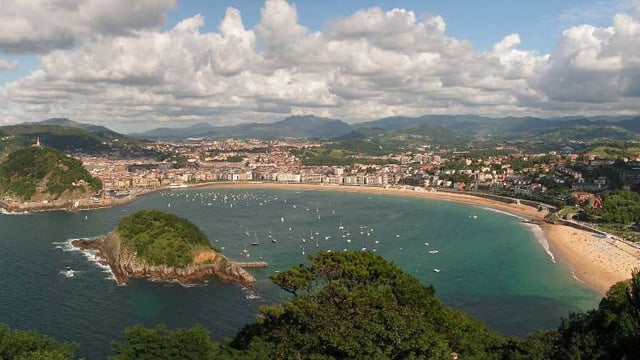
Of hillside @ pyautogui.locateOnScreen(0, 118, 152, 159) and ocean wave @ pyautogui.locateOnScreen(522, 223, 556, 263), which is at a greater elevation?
hillside @ pyautogui.locateOnScreen(0, 118, 152, 159)

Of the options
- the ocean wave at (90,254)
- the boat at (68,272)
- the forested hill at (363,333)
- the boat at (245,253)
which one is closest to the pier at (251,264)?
the boat at (245,253)

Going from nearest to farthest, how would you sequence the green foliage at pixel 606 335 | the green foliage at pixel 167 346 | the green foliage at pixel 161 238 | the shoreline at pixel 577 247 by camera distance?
the green foliage at pixel 167 346 → the green foliage at pixel 606 335 → the green foliage at pixel 161 238 → the shoreline at pixel 577 247

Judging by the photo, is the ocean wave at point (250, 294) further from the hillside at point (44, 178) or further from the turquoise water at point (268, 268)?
the hillside at point (44, 178)

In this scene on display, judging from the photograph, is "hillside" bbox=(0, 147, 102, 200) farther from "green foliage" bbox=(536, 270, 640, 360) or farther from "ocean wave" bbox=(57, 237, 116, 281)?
"green foliage" bbox=(536, 270, 640, 360)

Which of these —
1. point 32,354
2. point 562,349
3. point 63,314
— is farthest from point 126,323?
point 562,349

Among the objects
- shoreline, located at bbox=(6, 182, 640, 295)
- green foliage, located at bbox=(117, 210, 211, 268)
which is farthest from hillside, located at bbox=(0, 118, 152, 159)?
green foliage, located at bbox=(117, 210, 211, 268)

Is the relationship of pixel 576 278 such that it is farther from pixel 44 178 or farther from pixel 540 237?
pixel 44 178
